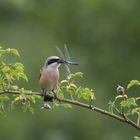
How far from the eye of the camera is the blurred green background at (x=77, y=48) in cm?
1802

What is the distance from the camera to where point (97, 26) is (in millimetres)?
20844

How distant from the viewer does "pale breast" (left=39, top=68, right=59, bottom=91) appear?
8391 mm

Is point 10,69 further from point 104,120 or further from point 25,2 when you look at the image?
point 25,2

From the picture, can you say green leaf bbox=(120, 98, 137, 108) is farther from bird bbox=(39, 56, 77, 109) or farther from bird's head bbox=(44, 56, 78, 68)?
bird bbox=(39, 56, 77, 109)

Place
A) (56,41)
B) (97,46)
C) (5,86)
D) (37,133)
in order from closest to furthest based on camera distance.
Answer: (5,86) < (37,133) < (56,41) < (97,46)

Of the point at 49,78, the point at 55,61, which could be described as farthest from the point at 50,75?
the point at 55,61

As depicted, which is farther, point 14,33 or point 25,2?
point 25,2


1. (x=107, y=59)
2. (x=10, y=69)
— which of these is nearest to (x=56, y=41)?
(x=107, y=59)

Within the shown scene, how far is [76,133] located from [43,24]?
352cm

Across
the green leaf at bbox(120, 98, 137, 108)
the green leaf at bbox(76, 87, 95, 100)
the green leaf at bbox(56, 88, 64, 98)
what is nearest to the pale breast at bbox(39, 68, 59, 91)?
the green leaf at bbox(56, 88, 64, 98)

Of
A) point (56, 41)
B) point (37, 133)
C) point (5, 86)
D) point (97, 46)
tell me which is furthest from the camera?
point (97, 46)

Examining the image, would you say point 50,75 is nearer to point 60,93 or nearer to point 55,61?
point 55,61

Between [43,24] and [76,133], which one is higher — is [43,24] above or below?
above

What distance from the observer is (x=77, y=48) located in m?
20.2
